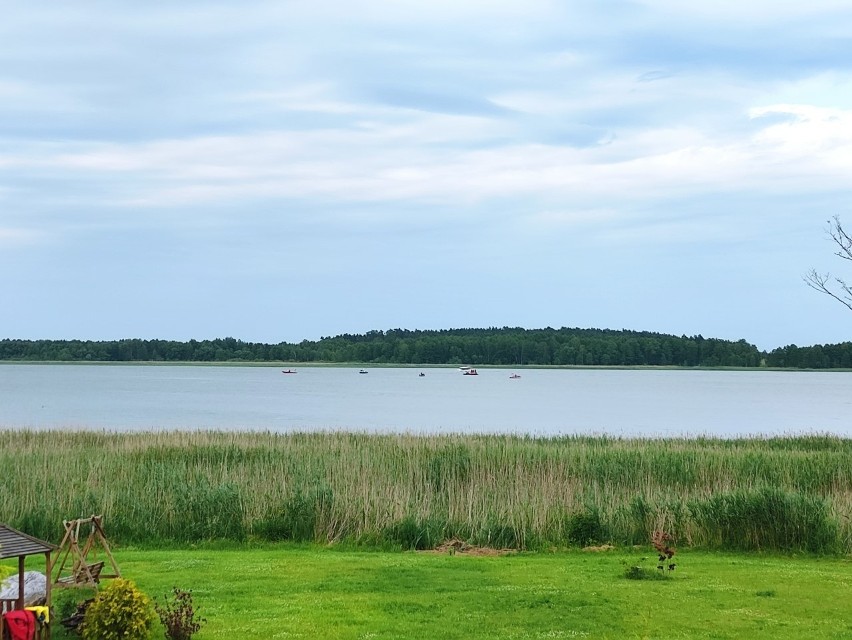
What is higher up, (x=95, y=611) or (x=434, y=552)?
(x=95, y=611)

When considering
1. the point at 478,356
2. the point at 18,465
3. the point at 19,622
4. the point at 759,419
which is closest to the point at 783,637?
the point at 19,622

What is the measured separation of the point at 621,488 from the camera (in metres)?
15.0

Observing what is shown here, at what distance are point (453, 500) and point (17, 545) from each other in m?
8.10

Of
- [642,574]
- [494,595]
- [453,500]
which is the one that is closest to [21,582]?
[494,595]

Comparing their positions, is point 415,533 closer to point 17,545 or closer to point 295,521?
point 295,521

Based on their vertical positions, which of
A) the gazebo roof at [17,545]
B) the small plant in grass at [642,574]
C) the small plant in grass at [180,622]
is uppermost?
the gazebo roof at [17,545]

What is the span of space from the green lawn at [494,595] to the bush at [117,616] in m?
0.77

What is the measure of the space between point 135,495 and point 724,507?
825cm

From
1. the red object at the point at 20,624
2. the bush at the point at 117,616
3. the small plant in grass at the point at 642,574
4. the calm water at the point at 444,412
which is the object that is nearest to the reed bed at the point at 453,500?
the small plant in grass at the point at 642,574

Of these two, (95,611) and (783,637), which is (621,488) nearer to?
(783,637)

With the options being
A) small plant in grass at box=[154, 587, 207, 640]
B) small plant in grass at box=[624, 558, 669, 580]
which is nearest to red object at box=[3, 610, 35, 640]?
small plant in grass at box=[154, 587, 207, 640]

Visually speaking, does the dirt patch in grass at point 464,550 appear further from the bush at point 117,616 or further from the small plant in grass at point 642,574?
the bush at point 117,616

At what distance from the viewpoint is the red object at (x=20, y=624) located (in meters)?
5.38

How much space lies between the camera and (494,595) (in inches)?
308
